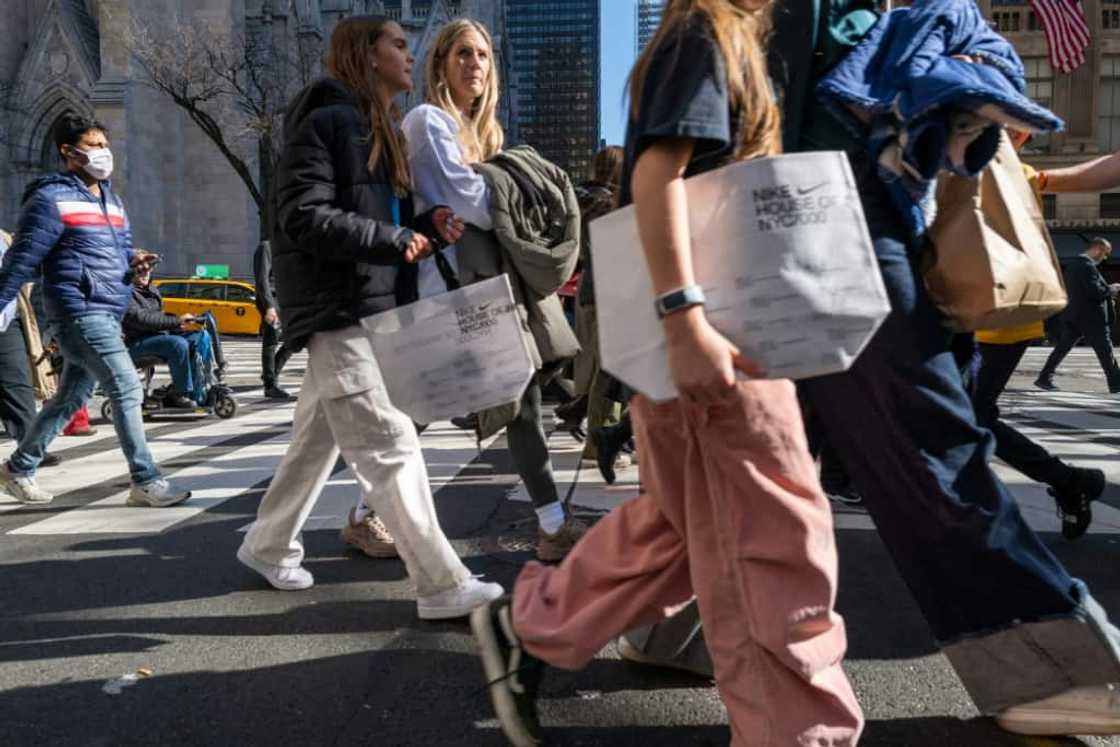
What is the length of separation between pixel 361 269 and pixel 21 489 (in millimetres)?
3551

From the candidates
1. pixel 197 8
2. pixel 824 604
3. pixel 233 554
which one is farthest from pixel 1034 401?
pixel 197 8

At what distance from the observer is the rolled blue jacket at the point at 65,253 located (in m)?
5.27

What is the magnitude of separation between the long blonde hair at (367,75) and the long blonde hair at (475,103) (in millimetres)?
463

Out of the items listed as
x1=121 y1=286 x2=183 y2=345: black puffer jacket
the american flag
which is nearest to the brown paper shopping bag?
x1=121 y1=286 x2=183 y2=345: black puffer jacket

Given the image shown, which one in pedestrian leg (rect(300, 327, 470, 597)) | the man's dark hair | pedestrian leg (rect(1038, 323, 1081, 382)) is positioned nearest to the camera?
pedestrian leg (rect(300, 327, 470, 597))

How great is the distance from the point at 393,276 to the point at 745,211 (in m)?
1.76

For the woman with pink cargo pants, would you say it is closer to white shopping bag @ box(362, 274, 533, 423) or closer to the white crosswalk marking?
white shopping bag @ box(362, 274, 533, 423)

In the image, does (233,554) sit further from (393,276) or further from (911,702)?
(911,702)

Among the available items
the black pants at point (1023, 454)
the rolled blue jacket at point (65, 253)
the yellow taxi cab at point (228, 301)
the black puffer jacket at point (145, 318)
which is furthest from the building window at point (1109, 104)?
the rolled blue jacket at point (65, 253)

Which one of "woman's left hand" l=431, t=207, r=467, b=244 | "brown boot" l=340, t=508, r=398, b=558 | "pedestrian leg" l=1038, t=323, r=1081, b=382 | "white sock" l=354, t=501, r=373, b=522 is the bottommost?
"pedestrian leg" l=1038, t=323, r=1081, b=382

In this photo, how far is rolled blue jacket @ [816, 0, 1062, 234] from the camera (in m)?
2.08

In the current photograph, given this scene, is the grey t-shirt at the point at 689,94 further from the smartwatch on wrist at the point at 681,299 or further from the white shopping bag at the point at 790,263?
the smartwatch on wrist at the point at 681,299

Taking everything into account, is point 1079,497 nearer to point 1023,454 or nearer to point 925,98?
point 1023,454

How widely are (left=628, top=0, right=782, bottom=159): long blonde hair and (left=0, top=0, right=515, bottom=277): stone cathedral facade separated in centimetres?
3479
